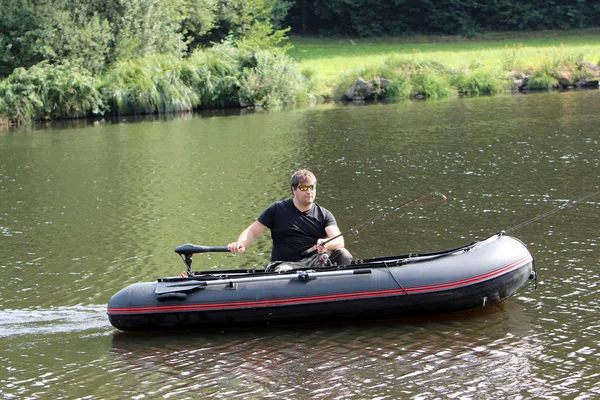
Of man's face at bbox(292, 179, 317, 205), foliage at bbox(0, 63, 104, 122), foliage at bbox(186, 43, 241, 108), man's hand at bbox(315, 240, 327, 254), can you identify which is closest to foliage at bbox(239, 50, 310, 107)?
foliage at bbox(186, 43, 241, 108)

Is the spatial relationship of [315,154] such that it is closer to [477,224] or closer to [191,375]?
[477,224]

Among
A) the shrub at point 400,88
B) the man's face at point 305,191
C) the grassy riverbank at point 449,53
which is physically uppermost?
the grassy riverbank at point 449,53

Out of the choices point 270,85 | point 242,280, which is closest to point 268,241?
point 242,280

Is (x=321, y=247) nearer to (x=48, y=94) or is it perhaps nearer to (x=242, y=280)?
(x=242, y=280)

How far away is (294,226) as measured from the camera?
357 inches

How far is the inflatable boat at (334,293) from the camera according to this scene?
8547 millimetres

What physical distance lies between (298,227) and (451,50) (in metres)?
35.9

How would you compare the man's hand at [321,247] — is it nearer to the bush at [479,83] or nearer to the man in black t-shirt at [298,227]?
the man in black t-shirt at [298,227]

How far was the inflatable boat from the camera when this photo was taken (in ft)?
28.0

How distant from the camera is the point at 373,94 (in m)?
34.8

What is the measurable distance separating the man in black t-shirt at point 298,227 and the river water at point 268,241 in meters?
0.85

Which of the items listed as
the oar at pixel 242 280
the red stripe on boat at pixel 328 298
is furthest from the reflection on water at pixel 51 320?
the oar at pixel 242 280

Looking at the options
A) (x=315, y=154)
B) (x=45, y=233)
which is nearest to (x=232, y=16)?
(x=315, y=154)

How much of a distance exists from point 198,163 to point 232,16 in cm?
2451
